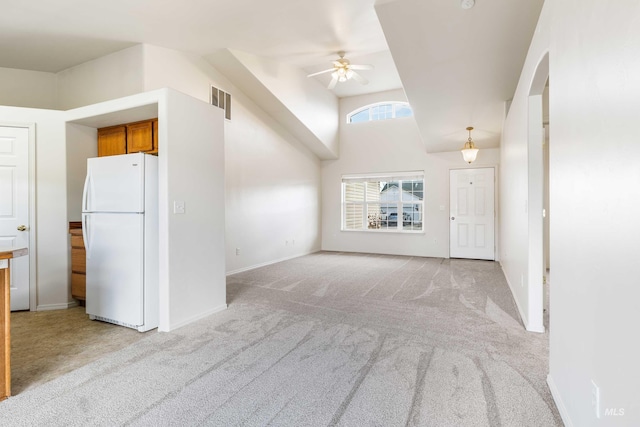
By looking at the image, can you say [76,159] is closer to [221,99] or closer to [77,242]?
[77,242]

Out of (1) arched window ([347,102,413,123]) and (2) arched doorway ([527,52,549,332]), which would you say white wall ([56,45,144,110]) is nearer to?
(2) arched doorway ([527,52,549,332])

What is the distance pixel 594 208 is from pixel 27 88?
652 cm

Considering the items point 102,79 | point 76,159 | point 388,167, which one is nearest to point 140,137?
point 76,159

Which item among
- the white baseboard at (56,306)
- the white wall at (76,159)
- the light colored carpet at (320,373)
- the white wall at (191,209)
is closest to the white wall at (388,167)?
the light colored carpet at (320,373)

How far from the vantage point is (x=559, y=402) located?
1694 millimetres

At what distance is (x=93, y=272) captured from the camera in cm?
310

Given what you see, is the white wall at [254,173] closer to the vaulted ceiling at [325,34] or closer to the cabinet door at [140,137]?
the vaulted ceiling at [325,34]

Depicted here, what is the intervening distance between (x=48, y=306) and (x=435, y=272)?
17.9 ft

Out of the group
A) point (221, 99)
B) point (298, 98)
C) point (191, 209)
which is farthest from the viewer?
point (298, 98)

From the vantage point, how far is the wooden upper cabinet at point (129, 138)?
3.45 meters

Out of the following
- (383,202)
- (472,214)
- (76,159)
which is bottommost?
(472,214)

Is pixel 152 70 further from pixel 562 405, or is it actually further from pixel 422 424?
pixel 562 405

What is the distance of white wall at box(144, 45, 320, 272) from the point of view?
4512mm

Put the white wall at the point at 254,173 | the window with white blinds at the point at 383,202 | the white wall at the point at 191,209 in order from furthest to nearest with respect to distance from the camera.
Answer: the window with white blinds at the point at 383,202 → the white wall at the point at 254,173 → the white wall at the point at 191,209
